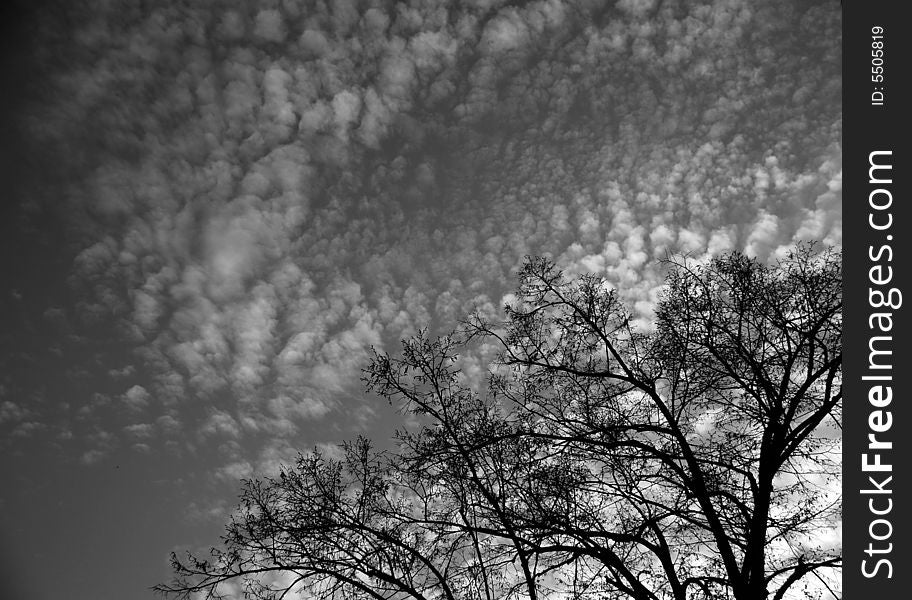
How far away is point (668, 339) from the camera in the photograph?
825 centimetres

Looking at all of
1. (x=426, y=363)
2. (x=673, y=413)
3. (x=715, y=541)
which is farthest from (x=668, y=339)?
(x=426, y=363)

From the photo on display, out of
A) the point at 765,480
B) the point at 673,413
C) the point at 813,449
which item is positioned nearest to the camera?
the point at 765,480

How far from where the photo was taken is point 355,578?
962 cm

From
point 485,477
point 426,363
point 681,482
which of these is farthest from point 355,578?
point 681,482

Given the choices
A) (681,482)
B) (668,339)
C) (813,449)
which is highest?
(668,339)

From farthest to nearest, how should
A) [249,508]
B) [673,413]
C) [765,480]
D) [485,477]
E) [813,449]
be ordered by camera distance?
1. [249,508]
2. [485,477]
3. [673,413]
4. [813,449]
5. [765,480]

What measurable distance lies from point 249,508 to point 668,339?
26.2ft

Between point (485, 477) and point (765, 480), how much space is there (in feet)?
13.7

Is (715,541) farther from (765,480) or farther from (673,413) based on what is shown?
(673,413)

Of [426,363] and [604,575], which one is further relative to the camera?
[426,363]

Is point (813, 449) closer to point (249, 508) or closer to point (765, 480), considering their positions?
point (765, 480)

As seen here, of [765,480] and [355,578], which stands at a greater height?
[765,480]
